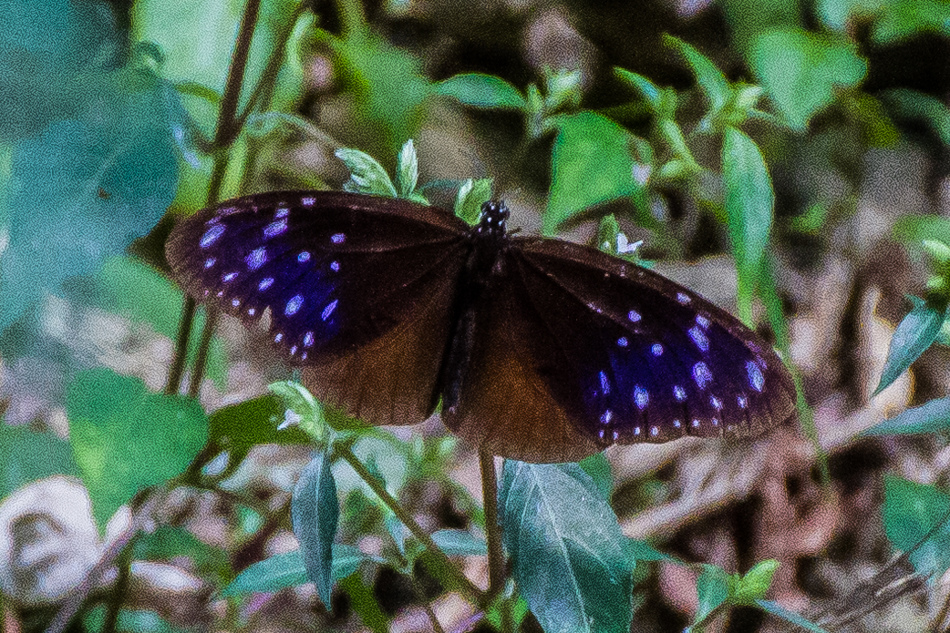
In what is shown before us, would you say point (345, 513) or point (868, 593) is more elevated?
point (868, 593)

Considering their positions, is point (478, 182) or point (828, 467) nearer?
point (478, 182)

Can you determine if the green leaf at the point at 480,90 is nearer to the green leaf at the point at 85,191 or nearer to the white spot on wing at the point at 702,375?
the green leaf at the point at 85,191

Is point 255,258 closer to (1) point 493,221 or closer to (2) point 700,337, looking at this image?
(1) point 493,221

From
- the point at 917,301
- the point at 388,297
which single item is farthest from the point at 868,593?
the point at 388,297

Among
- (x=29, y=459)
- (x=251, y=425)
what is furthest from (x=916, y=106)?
(x=29, y=459)

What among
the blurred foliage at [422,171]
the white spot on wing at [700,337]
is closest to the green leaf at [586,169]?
the blurred foliage at [422,171]

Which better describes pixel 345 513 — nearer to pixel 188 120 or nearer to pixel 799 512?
pixel 188 120
